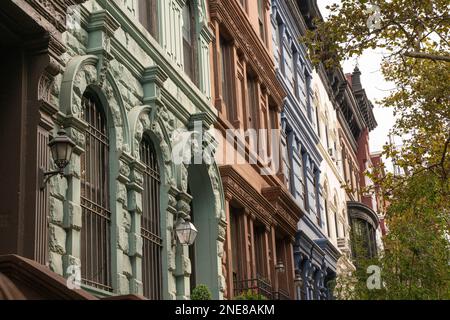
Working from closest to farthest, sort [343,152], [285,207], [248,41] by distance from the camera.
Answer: [248,41]
[285,207]
[343,152]

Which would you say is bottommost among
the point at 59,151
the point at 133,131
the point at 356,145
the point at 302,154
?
the point at 59,151

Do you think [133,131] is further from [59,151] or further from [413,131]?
[413,131]

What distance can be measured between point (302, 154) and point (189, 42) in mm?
14512

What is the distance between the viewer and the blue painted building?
32.6 m

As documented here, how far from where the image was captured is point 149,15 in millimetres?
19734

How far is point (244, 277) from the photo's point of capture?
23375 millimetres

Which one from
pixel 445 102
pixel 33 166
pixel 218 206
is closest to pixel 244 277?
pixel 218 206

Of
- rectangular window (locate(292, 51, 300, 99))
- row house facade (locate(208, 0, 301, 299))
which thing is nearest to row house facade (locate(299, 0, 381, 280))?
rectangular window (locate(292, 51, 300, 99))

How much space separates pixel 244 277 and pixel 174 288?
518 cm

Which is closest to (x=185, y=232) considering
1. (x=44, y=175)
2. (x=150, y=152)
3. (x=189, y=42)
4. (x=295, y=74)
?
(x=150, y=152)

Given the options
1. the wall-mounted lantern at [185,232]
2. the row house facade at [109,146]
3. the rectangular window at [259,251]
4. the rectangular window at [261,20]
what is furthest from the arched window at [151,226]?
the rectangular window at [261,20]

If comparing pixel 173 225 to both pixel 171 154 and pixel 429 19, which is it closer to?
pixel 171 154

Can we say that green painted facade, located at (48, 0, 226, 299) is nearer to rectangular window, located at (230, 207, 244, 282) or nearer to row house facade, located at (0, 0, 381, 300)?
row house facade, located at (0, 0, 381, 300)

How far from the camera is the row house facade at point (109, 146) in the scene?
1283 centimetres
